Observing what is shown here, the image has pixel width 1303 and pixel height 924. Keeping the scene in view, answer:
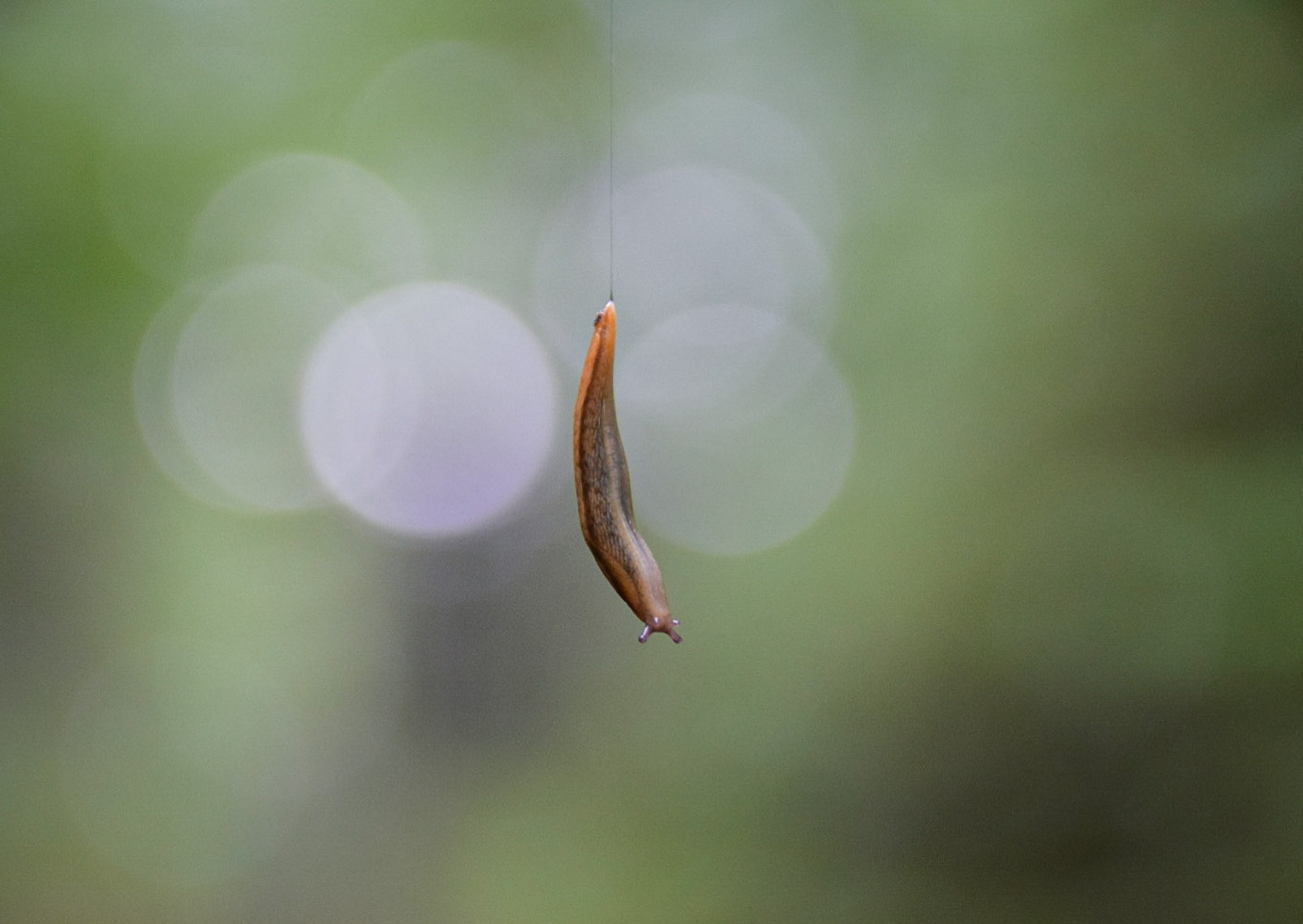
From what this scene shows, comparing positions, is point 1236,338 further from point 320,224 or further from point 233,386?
point 233,386

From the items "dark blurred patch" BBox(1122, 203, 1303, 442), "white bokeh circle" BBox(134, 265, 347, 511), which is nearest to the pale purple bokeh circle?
"white bokeh circle" BBox(134, 265, 347, 511)

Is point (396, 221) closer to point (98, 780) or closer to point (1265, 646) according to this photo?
point (98, 780)

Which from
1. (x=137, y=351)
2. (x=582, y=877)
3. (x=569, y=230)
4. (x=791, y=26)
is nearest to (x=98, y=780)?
(x=137, y=351)

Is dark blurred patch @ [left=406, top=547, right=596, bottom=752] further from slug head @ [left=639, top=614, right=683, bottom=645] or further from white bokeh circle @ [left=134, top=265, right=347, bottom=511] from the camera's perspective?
slug head @ [left=639, top=614, right=683, bottom=645]

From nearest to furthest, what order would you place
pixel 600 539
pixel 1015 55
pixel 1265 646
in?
pixel 600 539 → pixel 1265 646 → pixel 1015 55

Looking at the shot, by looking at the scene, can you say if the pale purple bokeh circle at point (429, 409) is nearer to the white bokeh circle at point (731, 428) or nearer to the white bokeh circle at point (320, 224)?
the white bokeh circle at point (320, 224)

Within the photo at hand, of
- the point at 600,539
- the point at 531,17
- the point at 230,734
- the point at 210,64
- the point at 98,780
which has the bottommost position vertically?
the point at 98,780
